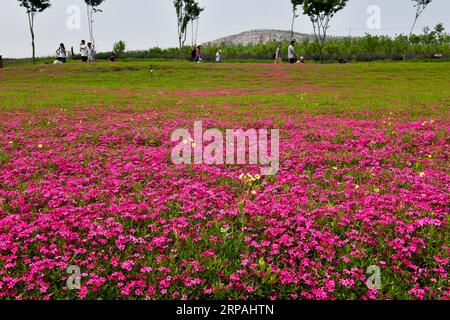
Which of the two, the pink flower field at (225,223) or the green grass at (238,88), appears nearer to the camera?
the pink flower field at (225,223)

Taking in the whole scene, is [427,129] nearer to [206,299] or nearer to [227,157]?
[227,157]

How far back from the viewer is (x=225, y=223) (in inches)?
226

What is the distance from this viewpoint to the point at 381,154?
933 centimetres

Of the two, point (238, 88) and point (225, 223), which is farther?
point (238, 88)

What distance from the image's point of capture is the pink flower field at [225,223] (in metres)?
4.28

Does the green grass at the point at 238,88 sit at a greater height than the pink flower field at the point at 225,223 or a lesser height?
A: greater

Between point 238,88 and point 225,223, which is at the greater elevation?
point 238,88

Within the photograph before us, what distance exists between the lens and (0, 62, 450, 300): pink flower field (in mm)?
4277

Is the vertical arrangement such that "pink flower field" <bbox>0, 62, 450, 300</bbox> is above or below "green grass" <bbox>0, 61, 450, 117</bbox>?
below

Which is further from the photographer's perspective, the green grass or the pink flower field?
the green grass
